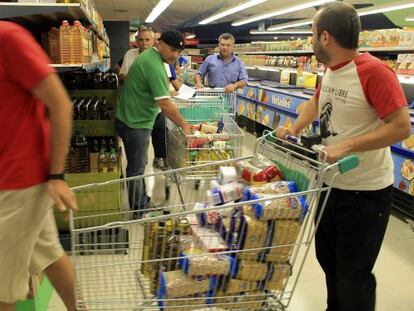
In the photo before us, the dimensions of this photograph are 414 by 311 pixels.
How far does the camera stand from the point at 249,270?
5.78 feet

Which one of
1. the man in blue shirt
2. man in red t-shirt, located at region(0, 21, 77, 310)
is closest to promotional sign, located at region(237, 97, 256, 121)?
the man in blue shirt

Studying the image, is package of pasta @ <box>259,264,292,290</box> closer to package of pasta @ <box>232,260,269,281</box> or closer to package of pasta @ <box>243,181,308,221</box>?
package of pasta @ <box>232,260,269,281</box>

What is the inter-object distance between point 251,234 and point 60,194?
0.78 meters

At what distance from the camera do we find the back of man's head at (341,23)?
1.84 m

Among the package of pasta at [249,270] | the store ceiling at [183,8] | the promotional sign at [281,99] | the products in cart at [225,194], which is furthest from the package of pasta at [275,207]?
the store ceiling at [183,8]

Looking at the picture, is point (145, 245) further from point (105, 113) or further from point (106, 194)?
point (105, 113)

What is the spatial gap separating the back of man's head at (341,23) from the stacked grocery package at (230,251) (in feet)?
2.23

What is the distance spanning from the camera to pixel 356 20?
1.87 meters

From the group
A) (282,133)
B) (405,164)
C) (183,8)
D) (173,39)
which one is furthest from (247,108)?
(183,8)

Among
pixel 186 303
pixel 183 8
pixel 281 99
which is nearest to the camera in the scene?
pixel 186 303

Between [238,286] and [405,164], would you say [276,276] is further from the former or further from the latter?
[405,164]

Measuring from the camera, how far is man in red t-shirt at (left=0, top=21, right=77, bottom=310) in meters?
1.52

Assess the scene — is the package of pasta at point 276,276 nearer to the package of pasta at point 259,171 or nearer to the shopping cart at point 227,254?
the shopping cart at point 227,254

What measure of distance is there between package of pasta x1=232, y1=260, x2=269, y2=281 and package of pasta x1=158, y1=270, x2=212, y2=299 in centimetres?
12
